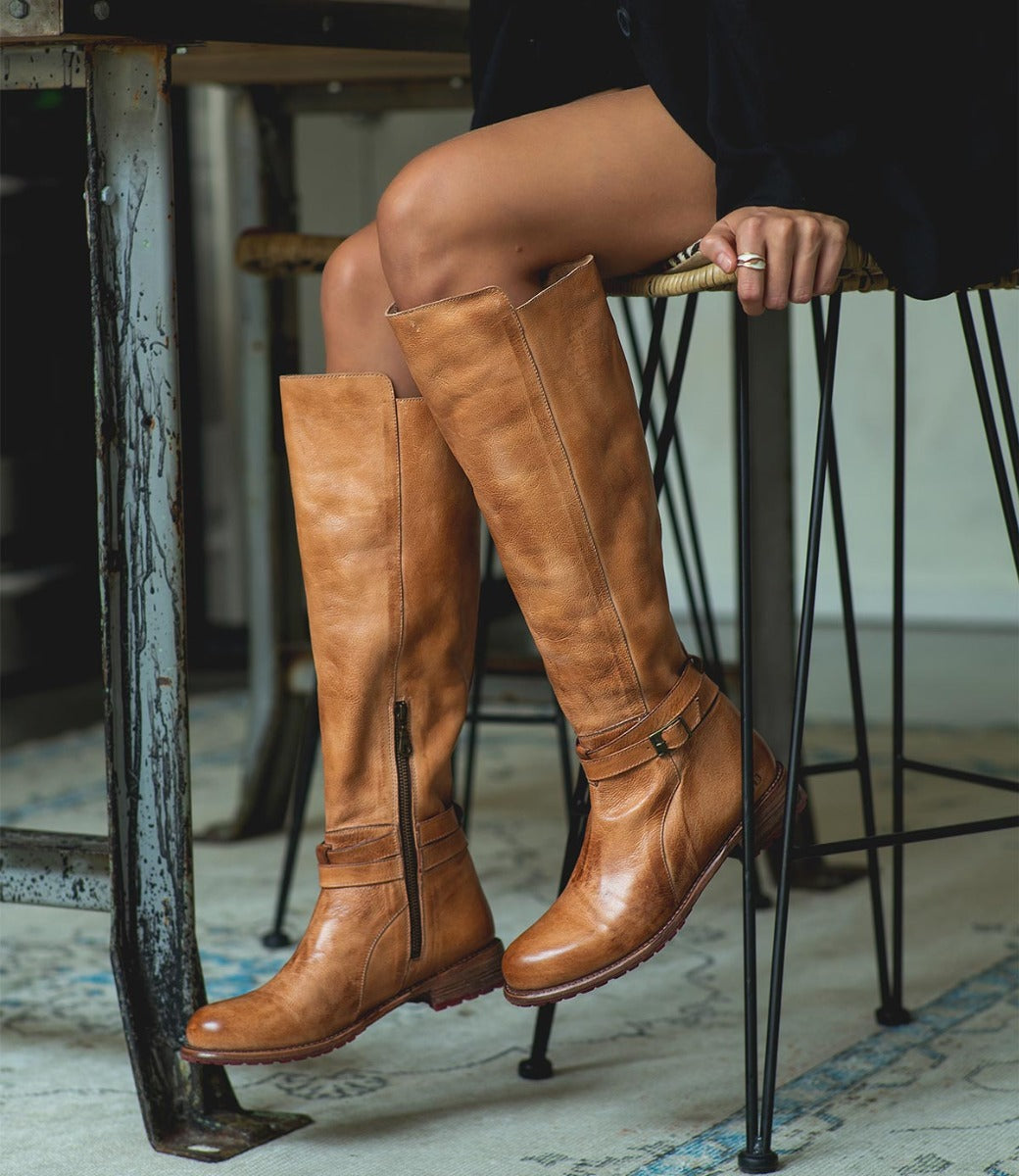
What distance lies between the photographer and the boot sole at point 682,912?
3.61 feet

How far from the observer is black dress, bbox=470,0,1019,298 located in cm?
106

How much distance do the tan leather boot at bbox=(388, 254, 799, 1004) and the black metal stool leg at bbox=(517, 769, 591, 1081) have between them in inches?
5.0

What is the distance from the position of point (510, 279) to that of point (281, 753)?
1.25 m

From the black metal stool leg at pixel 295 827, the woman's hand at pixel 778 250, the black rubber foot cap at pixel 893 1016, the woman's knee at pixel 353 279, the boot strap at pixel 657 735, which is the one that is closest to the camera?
the woman's hand at pixel 778 250

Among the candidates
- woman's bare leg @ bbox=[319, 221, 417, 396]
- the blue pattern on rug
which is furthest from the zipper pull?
the blue pattern on rug

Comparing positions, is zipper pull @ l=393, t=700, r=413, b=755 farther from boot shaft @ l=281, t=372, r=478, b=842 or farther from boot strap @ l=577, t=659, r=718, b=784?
boot strap @ l=577, t=659, r=718, b=784

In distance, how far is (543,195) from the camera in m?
1.10

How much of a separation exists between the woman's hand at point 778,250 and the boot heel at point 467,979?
0.53 meters

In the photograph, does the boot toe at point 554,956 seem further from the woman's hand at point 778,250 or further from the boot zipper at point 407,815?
the woman's hand at point 778,250

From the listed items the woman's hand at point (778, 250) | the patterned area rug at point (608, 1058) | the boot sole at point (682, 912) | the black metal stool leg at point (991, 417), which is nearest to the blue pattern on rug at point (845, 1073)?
the patterned area rug at point (608, 1058)

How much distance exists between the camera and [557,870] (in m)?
1.99

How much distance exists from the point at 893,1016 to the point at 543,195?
30.9 inches

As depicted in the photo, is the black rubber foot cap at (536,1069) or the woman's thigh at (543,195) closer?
the woman's thigh at (543,195)

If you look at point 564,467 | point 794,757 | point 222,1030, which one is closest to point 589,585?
point 564,467
